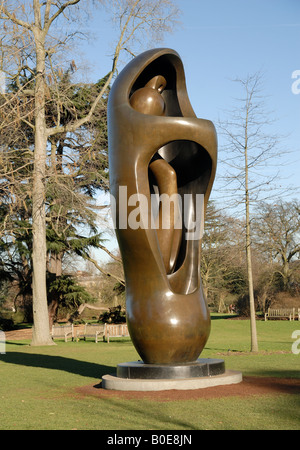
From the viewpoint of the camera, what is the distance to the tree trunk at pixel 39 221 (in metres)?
21.8

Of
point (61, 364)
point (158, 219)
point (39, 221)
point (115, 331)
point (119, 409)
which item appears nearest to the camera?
point (119, 409)

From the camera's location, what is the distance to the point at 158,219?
9.88 m

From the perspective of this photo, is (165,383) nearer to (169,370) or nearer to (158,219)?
(169,370)

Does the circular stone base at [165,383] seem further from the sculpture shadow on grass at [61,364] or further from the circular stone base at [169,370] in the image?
the sculpture shadow on grass at [61,364]

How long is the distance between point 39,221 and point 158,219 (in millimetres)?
13390

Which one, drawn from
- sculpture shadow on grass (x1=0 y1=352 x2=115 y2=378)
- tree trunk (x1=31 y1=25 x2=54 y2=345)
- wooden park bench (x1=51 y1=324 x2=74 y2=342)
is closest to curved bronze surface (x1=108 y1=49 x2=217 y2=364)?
A: sculpture shadow on grass (x1=0 y1=352 x2=115 y2=378)

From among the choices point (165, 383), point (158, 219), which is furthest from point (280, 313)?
point (165, 383)

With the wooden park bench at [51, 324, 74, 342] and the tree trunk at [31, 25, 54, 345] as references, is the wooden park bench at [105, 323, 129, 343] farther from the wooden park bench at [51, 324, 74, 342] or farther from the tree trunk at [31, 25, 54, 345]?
the tree trunk at [31, 25, 54, 345]

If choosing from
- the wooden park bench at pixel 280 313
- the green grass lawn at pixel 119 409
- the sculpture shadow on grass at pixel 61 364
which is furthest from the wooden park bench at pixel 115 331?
the wooden park bench at pixel 280 313

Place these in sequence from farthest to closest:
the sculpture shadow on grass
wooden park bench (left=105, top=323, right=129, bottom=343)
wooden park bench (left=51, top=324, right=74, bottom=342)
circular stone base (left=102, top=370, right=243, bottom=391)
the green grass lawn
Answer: wooden park bench (left=51, top=324, right=74, bottom=342) → wooden park bench (left=105, top=323, right=129, bottom=343) → the sculpture shadow on grass → circular stone base (left=102, top=370, right=243, bottom=391) → the green grass lawn

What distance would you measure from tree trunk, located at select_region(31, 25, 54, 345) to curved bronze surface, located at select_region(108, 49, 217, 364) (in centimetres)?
1255

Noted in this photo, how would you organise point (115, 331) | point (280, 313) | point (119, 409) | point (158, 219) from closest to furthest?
1. point (119, 409)
2. point (158, 219)
3. point (115, 331)
4. point (280, 313)

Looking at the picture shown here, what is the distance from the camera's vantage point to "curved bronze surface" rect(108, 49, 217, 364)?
29.5 ft
